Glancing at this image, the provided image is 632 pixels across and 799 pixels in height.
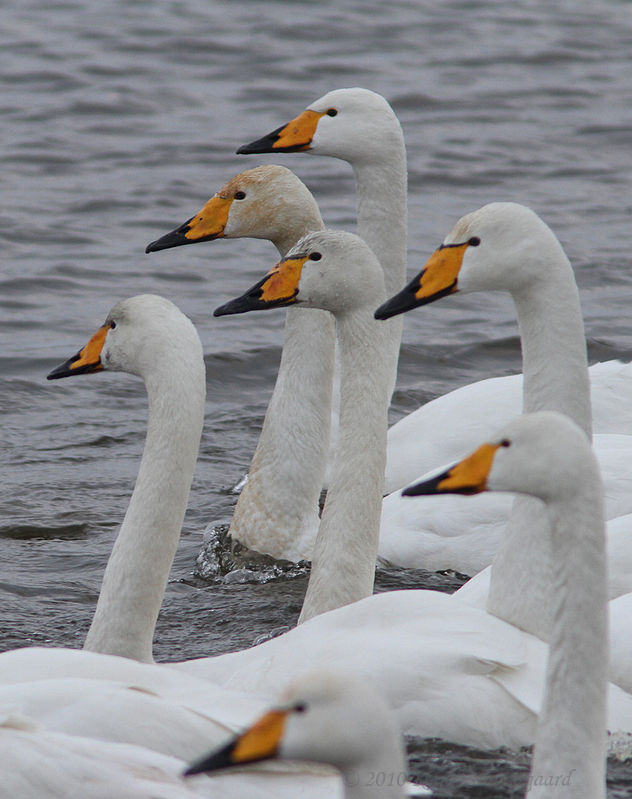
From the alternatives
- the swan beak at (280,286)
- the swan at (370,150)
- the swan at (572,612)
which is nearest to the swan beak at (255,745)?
the swan at (572,612)

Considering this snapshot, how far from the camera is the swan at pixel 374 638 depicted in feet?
15.3

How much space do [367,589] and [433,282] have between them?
3.64ft

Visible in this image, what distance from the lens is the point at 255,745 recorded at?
320cm

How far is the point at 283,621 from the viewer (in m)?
6.63

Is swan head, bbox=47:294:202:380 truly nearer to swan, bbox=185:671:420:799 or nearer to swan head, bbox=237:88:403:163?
swan, bbox=185:671:420:799

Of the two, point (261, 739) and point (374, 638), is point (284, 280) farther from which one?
point (261, 739)

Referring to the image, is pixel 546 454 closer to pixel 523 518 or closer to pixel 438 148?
pixel 523 518

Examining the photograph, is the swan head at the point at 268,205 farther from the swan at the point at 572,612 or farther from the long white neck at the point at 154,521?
the swan at the point at 572,612

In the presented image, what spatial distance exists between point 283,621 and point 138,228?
6661 mm

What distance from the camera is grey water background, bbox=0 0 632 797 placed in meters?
7.21

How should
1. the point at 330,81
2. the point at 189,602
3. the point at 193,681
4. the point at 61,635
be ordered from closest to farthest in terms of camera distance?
the point at 193,681 < the point at 61,635 < the point at 189,602 < the point at 330,81

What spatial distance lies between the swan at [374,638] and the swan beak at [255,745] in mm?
1406

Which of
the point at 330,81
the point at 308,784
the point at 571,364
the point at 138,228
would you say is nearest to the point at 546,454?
the point at 308,784

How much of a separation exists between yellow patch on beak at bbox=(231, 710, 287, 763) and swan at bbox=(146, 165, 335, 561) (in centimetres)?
410
